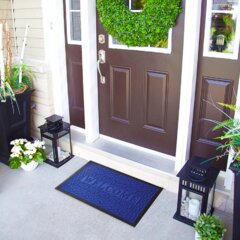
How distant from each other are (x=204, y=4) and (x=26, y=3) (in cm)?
181

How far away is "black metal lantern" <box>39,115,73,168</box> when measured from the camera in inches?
113

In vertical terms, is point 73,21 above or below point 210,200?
above

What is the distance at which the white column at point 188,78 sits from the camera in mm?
2143

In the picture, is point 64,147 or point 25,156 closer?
point 25,156

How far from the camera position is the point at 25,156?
9.18ft

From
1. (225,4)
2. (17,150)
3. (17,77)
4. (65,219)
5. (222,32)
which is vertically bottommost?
(65,219)

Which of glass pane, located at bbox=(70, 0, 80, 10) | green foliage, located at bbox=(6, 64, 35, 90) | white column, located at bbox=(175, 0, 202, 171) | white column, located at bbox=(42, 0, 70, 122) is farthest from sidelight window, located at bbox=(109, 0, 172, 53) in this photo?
green foliage, located at bbox=(6, 64, 35, 90)

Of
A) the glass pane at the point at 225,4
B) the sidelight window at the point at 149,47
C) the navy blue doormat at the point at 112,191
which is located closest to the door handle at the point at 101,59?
the sidelight window at the point at 149,47

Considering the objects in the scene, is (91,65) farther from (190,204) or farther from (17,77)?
(190,204)

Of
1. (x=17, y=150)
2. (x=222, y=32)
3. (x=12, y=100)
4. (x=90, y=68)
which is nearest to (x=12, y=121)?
(x=12, y=100)

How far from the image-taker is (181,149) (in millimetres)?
2490

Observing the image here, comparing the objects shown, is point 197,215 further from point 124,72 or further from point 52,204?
point 124,72

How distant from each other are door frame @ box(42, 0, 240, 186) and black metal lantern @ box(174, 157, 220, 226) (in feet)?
1.14

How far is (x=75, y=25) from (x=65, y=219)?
71.7 inches
